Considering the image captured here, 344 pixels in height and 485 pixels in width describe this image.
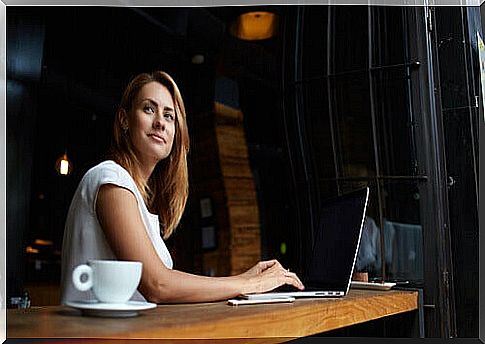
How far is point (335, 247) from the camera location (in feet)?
4.32

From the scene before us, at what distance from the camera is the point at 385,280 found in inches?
53.5

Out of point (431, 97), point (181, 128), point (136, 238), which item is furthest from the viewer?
point (431, 97)

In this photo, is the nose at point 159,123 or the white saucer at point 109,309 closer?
the white saucer at point 109,309

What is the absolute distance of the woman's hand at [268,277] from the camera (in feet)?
4.16

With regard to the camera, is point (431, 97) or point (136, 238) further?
point (431, 97)

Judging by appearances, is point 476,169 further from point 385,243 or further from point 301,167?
point 301,167

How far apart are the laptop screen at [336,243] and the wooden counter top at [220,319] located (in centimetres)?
4

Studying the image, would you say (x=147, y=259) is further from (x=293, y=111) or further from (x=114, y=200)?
(x=293, y=111)

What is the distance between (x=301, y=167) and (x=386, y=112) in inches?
7.3

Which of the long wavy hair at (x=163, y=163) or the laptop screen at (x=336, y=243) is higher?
the long wavy hair at (x=163, y=163)

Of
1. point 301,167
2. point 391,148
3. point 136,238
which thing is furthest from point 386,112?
point 136,238

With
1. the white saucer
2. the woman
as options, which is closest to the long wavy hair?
the woman

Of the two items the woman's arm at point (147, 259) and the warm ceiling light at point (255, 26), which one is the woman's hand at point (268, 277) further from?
the warm ceiling light at point (255, 26)

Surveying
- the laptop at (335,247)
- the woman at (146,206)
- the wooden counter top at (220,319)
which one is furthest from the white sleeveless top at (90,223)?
the laptop at (335,247)
